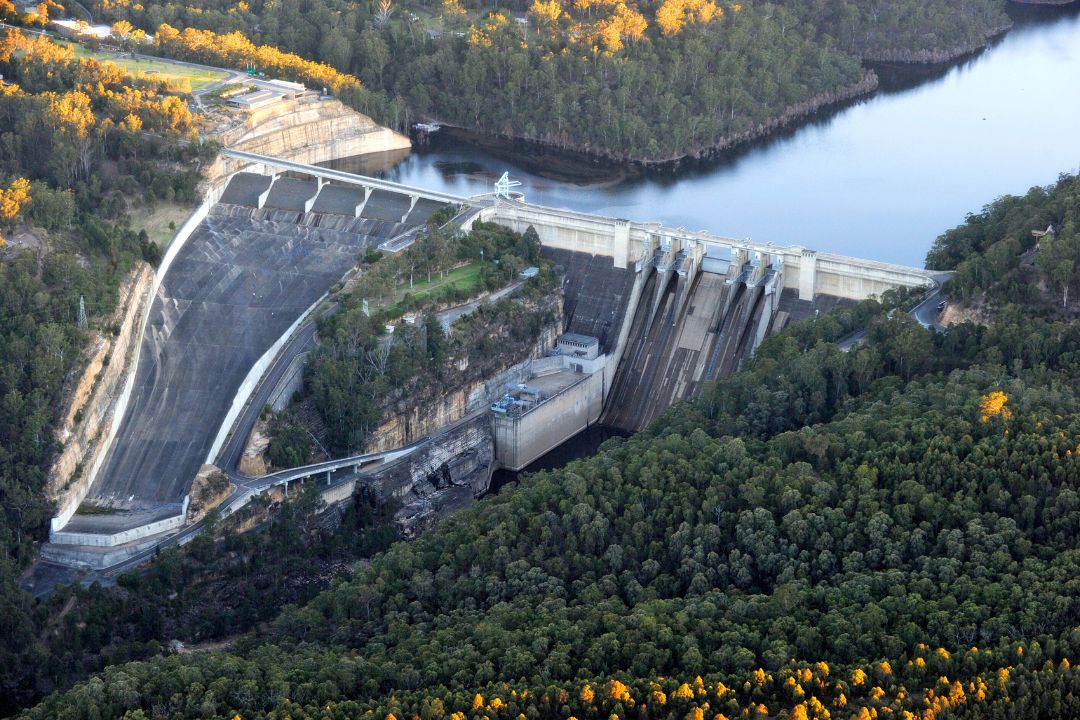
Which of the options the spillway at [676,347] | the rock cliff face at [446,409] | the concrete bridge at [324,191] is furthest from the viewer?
the concrete bridge at [324,191]

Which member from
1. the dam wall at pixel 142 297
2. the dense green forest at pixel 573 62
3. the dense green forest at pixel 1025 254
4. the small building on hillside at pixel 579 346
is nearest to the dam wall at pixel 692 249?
the dense green forest at pixel 1025 254

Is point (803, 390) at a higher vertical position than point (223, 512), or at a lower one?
higher

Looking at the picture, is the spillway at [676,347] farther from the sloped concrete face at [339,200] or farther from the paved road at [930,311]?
the sloped concrete face at [339,200]

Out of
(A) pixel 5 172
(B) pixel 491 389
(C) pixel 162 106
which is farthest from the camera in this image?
(C) pixel 162 106

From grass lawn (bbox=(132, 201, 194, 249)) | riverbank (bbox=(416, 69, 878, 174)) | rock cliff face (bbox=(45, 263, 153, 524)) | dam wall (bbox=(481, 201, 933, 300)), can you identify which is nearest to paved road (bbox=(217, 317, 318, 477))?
rock cliff face (bbox=(45, 263, 153, 524))

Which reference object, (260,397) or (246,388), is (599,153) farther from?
(246,388)

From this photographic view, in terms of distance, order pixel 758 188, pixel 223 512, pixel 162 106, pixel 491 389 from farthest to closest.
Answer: pixel 758 188, pixel 162 106, pixel 491 389, pixel 223 512

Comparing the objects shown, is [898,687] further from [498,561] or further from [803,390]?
[803,390]

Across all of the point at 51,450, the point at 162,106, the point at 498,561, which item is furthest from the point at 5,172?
the point at 498,561

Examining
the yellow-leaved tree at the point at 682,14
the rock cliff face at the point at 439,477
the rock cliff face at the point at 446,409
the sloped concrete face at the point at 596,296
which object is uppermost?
the yellow-leaved tree at the point at 682,14
